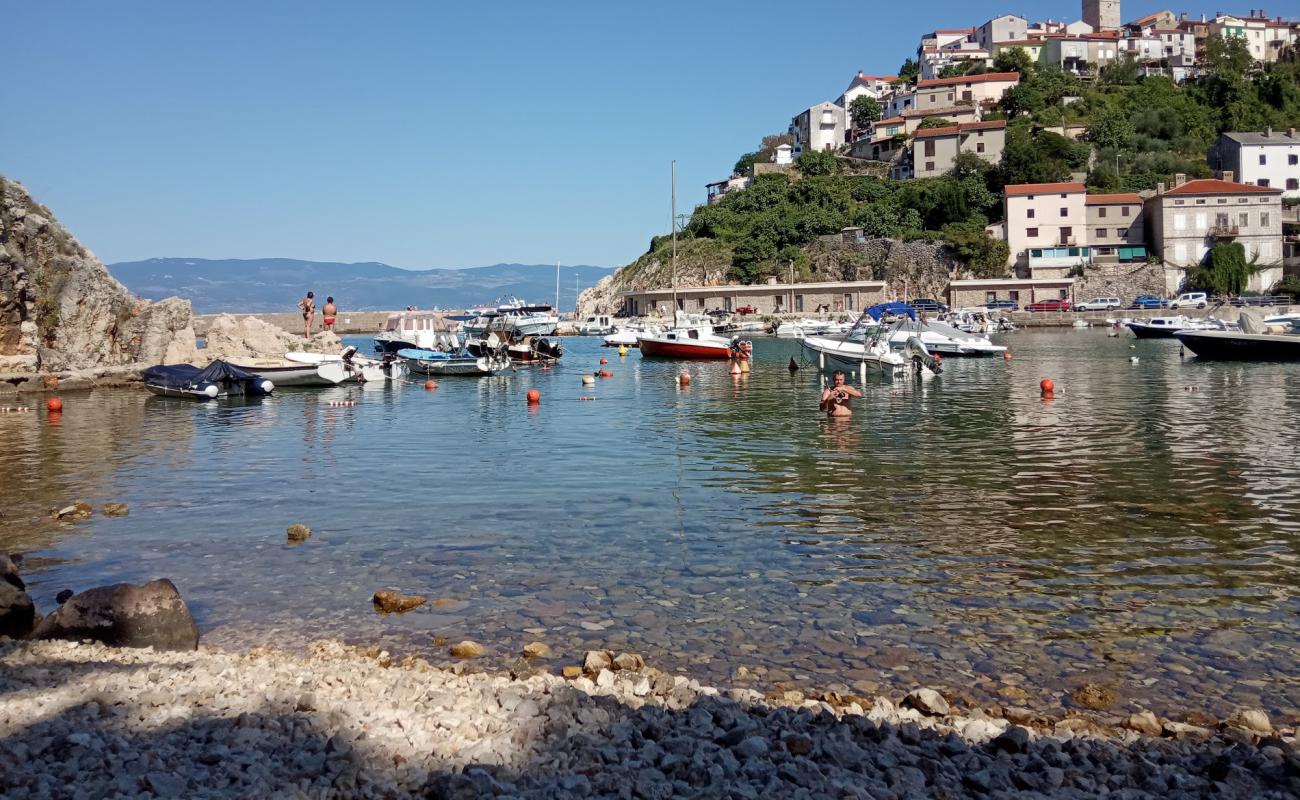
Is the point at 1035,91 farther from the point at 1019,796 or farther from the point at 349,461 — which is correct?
the point at 1019,796

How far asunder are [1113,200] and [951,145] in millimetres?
17935

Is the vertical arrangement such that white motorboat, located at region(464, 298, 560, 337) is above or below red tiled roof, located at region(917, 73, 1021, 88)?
below

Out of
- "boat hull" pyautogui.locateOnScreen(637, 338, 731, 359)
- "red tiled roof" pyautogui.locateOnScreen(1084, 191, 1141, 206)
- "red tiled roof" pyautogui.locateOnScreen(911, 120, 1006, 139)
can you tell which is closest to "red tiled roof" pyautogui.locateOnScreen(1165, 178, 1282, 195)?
"red tiled roof" pyautogui.locateOnScreen(1084, 191, 1141, 206)

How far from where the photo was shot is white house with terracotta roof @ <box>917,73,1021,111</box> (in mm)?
111688

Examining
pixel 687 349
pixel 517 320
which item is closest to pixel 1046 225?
pixel 517 320

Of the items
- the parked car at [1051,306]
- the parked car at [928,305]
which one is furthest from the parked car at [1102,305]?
the parked car at [928,305]

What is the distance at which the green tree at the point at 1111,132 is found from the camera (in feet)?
337

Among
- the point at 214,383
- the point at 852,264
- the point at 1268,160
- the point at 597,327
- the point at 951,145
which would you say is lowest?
the point at 214,383

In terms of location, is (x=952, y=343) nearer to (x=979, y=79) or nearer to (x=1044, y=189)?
(x=1044, y=189)

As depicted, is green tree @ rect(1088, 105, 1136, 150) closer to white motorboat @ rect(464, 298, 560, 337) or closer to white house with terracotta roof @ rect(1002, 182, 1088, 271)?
white house with terracotta roof @ rect(1002, 182, 1088, 271)

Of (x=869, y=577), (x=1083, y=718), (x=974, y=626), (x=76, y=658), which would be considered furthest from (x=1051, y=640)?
(x=76, y=658)

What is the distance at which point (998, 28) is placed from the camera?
129750 millimetres

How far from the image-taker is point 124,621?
27.5 ft

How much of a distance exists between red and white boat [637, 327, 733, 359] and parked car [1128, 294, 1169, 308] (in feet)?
160
